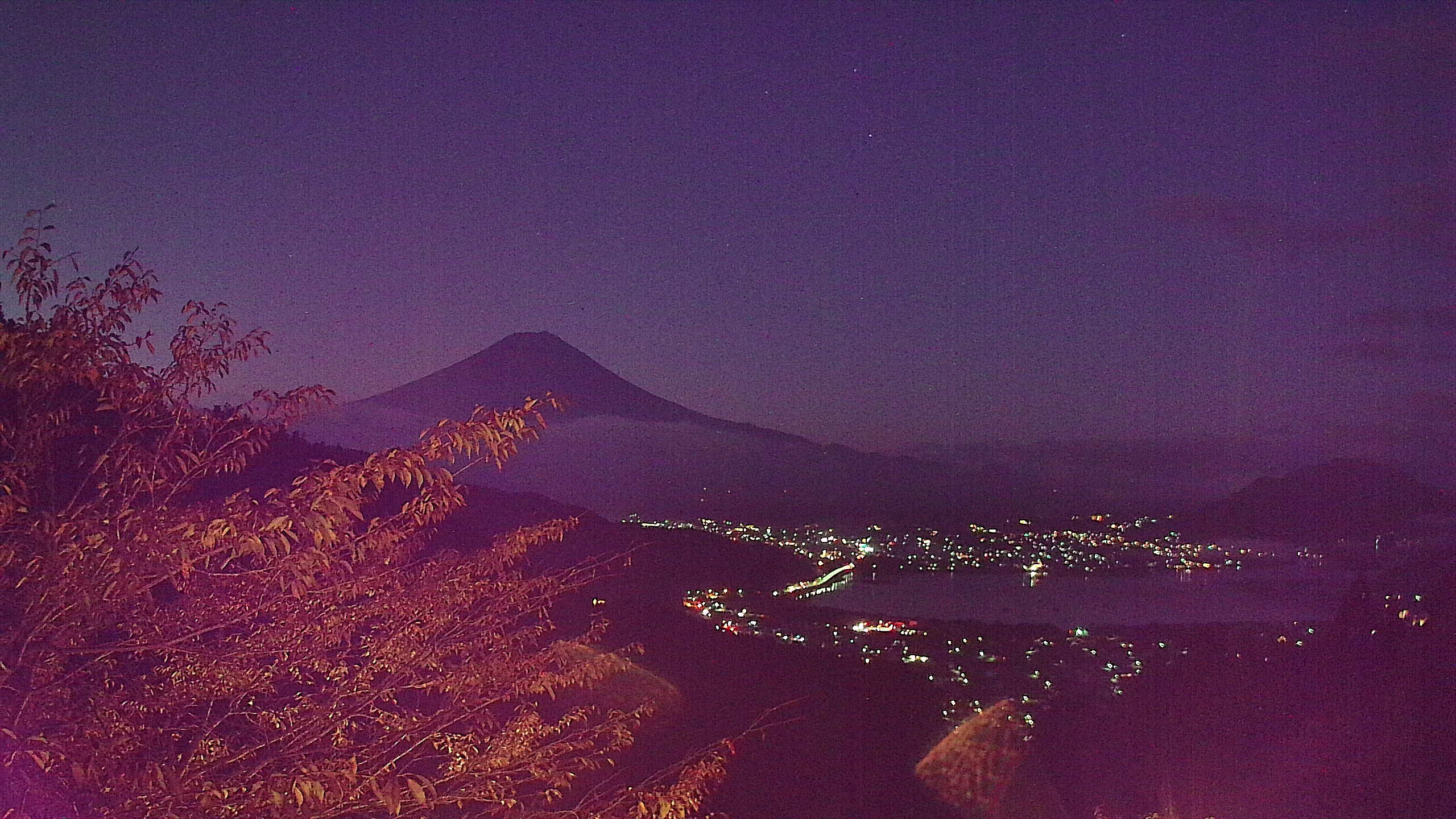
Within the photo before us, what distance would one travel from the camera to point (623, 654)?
555 centimetres

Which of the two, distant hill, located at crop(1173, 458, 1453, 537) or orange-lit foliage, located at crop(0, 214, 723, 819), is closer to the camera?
orange-lit foliage, located at crop(0, 214, 723, 819)

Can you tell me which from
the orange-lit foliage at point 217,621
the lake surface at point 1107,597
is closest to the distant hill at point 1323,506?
the lake surface at point 1107,597

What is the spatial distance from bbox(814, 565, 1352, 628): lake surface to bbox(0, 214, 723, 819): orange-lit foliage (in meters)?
26.5

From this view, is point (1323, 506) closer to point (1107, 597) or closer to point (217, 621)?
point (1107, 597)

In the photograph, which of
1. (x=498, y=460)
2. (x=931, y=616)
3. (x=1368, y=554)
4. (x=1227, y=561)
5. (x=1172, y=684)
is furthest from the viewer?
(x=1227, y=561)

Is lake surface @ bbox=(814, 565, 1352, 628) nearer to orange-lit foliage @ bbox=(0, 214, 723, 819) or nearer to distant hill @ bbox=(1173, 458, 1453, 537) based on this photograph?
distant hill @ bbox=(1173, 458, 1453, 537)

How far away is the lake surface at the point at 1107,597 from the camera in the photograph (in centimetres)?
3102

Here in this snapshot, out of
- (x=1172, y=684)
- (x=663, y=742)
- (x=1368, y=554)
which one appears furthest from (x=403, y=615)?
(x=1368, y=554)

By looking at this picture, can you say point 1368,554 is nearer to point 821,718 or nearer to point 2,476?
point 821,718

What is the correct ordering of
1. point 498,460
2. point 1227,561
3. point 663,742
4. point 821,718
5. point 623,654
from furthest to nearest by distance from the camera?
point 1227,561 → point 821,718 → point 663,742 → point 623,654 → point 498,460

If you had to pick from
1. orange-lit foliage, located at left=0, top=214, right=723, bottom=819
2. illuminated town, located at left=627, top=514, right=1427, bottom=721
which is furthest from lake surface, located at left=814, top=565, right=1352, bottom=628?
orange-lit foliage, located at left=0, top=214, right=723, bottom=819

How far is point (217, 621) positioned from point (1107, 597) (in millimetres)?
38528

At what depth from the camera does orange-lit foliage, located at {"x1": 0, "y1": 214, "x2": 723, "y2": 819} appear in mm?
2621

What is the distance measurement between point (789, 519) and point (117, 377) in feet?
147
